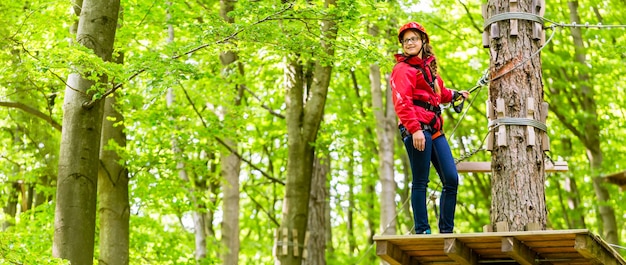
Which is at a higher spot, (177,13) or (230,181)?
(177,13)

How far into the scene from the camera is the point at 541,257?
6.61 m

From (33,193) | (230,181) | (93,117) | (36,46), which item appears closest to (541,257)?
(93,117)

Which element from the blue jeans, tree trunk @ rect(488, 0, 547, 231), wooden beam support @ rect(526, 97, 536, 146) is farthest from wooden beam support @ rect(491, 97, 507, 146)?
the blue jeans

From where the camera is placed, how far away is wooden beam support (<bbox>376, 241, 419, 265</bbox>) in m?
6.44

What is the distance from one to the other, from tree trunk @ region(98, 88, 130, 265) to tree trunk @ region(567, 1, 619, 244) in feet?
30.0

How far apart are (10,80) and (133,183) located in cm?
522

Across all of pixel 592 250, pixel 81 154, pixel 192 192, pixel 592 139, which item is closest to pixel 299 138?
pixel 192 192

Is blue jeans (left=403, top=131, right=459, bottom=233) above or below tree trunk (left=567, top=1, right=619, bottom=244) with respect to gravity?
below

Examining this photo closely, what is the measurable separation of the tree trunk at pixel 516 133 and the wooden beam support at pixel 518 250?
0.18 metres

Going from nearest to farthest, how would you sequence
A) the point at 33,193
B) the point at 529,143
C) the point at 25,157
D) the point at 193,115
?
the point at 529,143, the point at 193,115, the point at 25,157, the point at 33,193

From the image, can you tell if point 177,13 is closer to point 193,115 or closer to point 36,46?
point 193,115

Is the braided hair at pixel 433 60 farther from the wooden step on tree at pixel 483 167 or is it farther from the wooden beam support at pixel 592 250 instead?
the wooden beam support at pixel 592 250

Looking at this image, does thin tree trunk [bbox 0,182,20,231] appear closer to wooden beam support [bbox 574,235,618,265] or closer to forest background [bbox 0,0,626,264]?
forest background [bbox 0,0,626,264]

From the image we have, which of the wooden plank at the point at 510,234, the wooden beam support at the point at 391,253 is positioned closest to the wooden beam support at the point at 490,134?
the wooden plank at the point at 510,234
